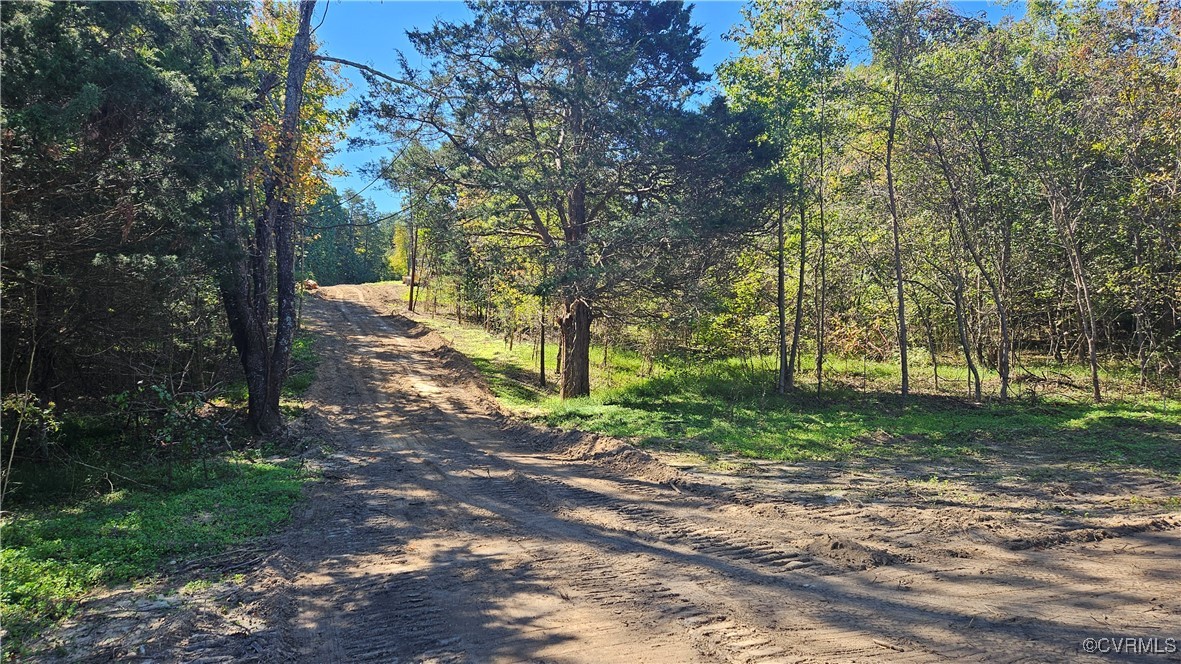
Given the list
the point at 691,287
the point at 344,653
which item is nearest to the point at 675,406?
the point at 691,287

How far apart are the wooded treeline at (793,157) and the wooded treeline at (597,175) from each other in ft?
0.25

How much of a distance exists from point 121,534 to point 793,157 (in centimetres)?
1493

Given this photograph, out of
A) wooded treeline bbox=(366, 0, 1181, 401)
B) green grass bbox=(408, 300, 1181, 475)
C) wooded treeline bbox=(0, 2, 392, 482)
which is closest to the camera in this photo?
wooded treeline bbox=(0, 2, 392, 482)

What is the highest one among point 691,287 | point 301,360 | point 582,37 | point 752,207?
point 582,37

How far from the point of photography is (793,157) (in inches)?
603

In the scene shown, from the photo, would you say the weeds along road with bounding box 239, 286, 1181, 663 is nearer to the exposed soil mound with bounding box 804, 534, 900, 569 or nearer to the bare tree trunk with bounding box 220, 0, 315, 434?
the exposed soil mound with bounding box 804, 534, 900, 569

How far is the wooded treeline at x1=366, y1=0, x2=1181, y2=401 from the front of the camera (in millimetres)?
13172

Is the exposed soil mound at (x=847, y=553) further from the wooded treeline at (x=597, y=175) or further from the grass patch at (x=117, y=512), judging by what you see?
the wooded treeline at (x=597, y=175)

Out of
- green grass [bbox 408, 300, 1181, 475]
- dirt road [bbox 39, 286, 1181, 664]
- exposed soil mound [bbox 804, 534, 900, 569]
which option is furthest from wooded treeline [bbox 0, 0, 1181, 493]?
exposed soil mound [bbox 804, 534, 900, 569]

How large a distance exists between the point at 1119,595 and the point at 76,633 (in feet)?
25.1

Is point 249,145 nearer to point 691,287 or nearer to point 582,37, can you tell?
point 582,37

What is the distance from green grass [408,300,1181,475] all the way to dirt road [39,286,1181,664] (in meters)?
3.20

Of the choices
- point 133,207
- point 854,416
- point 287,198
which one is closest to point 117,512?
point 133,207

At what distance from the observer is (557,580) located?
206 inches
